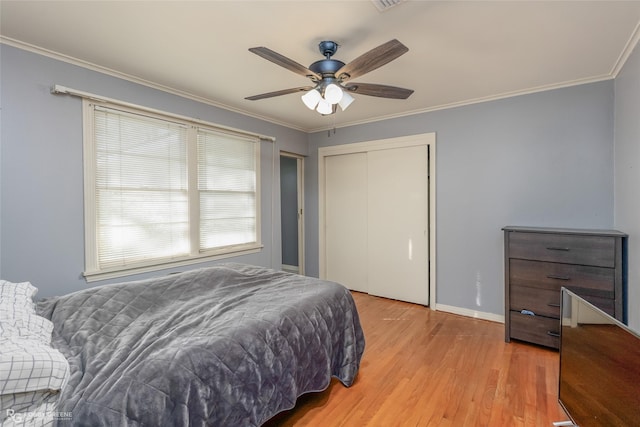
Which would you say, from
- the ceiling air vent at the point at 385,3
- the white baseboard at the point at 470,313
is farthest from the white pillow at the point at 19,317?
the white baseboard at the point at 470,313

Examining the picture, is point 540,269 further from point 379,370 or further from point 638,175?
point 379,370

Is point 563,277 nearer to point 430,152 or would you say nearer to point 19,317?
point 430,152

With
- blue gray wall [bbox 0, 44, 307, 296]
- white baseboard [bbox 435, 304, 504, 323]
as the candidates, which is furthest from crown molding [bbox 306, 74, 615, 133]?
blue gray wall [bbox 0, 44, 307, 296]

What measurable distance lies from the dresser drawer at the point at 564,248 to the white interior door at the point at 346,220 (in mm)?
1976

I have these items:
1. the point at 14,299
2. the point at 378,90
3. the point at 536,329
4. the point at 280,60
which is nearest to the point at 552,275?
the point at 536,329

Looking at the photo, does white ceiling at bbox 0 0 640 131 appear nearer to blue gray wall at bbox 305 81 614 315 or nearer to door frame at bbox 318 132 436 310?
blue gray wall at bbox 305 81 614 315

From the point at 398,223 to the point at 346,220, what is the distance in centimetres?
82

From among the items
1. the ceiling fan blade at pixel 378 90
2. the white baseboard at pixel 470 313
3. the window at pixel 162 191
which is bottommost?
the white baseboard at pixel 470 313

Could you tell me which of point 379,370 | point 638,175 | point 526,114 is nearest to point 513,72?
point 526,114

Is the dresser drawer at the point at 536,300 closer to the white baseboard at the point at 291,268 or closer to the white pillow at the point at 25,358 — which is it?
the white pillow at the point at 25,358

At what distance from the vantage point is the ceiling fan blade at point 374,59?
62.2 inches

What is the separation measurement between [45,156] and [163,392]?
2189 millimetres

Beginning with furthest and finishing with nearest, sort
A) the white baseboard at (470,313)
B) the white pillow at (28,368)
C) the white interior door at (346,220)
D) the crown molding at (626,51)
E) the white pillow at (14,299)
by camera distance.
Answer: the white interior door at (346,220)
the white baseboard at (470,313)
the crown molding at (626,51)
the white pillow at (14,299)
the white pillow at (28,368)

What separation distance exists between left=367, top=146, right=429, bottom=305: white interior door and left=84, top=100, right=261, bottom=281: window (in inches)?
64.4
